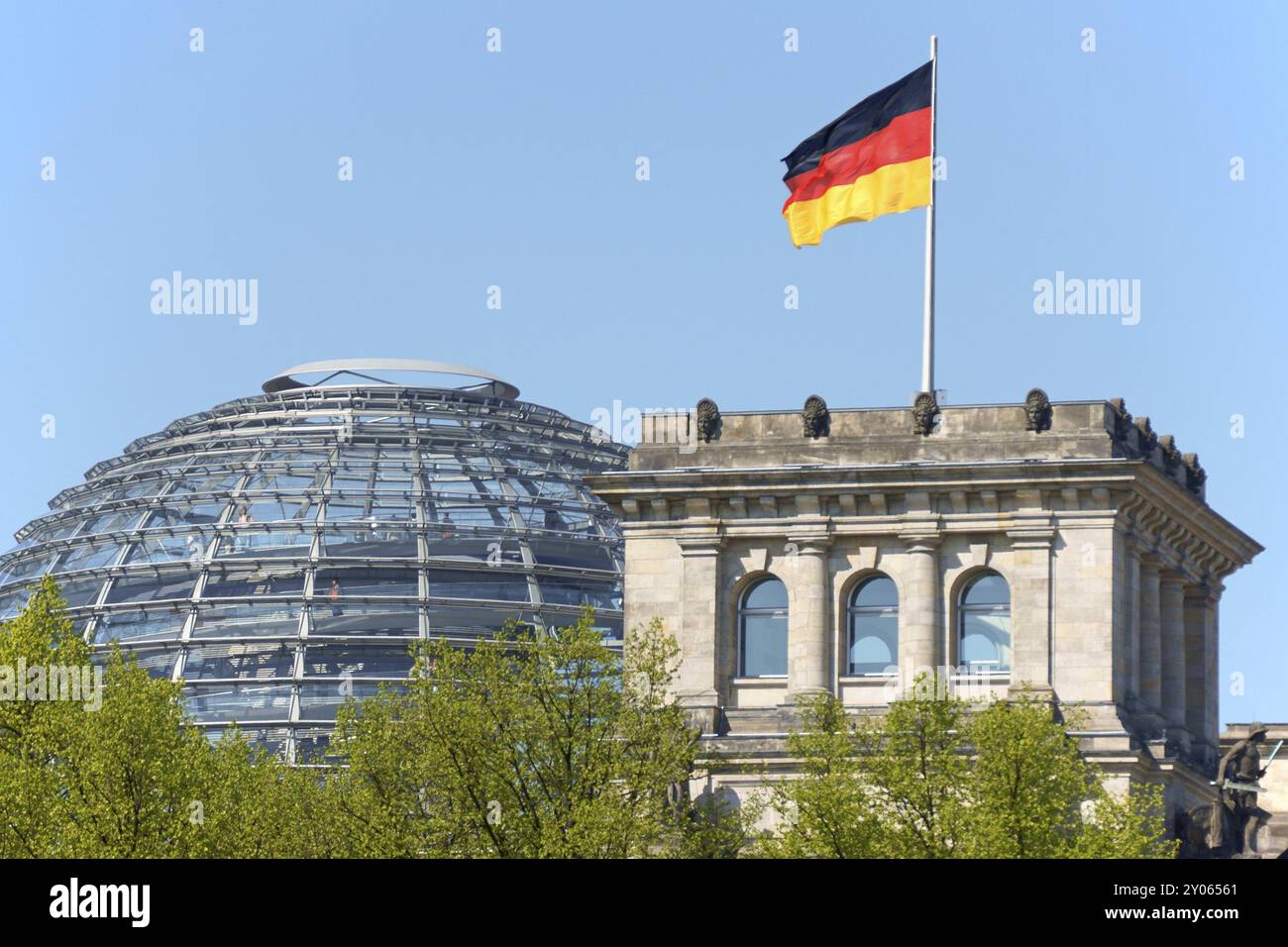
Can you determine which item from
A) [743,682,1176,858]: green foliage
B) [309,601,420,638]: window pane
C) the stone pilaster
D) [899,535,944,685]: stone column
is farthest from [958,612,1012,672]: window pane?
[309,601,420,638]: window pane

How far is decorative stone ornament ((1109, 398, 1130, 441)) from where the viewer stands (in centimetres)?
7750

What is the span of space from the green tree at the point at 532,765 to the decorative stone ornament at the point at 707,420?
9.20m

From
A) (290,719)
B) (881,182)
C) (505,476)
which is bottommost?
(290,719)

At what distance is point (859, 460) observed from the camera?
255ft

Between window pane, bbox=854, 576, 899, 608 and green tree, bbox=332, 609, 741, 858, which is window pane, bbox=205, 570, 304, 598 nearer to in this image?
window pane, bbox=854, 576, 899, 608

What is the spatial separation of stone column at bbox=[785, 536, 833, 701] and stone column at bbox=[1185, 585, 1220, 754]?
12552mm

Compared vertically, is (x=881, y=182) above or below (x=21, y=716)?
above

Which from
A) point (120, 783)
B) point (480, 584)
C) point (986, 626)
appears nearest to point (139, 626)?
point (480, 584)

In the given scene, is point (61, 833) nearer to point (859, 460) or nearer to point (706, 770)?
point (706, 770)

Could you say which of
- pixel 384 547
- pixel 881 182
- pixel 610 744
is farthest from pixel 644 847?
pixel 384 547
